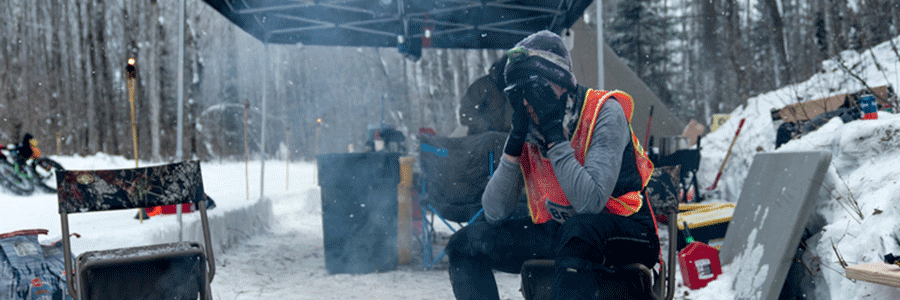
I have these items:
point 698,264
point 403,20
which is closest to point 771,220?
point 698,264

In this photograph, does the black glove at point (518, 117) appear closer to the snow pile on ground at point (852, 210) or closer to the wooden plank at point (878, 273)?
the wooden plank at point (878, 273)

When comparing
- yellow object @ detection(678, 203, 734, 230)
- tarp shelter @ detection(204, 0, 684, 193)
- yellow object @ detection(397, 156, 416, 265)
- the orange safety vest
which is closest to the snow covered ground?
yellow object @ detection(397, 156, 416, 265)

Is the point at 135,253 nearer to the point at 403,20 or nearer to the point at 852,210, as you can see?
the point at 852,210

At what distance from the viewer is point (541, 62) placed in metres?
1.53

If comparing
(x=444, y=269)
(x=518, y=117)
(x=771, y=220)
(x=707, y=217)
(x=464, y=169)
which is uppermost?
(x=518, y=117)

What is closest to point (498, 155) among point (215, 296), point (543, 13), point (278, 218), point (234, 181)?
point (215, 296)

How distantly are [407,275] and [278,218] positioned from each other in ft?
12.6

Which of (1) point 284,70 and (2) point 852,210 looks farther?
(1) point 284,70

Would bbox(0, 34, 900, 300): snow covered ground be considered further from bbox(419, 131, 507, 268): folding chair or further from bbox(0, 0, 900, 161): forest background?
bbox(0, 0, 900, 161): forest background

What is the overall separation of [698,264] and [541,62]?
2.15 metres

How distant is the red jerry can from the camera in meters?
3.02

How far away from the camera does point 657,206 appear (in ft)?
6.40

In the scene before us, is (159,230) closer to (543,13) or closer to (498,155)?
(498,155)

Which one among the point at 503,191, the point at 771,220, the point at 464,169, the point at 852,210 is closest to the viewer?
the point at 503,191
